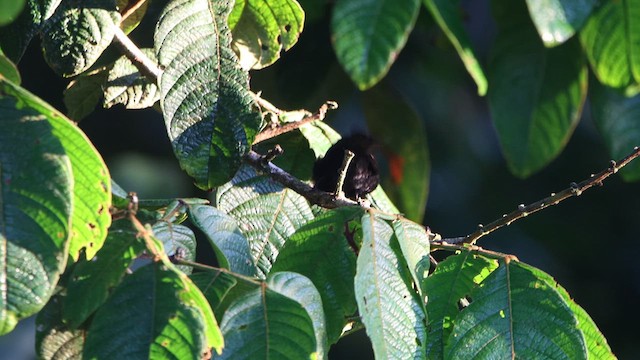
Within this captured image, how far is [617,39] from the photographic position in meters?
2.76

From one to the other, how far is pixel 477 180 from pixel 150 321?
11.6 feet

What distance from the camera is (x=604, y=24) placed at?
2.76 m

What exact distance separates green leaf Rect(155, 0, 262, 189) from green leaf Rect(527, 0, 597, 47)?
3.39 feet

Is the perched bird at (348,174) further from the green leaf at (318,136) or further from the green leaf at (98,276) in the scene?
the green leaf at (98,276)

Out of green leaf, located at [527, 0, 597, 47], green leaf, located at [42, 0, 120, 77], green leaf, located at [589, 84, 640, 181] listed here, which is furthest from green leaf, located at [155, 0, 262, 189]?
green leaf, located at [589, 84, 640, 181]

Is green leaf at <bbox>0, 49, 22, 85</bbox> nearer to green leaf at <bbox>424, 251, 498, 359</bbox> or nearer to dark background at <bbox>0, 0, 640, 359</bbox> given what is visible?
green leaf at <bbox>424, 251, 498, 359</bbox>

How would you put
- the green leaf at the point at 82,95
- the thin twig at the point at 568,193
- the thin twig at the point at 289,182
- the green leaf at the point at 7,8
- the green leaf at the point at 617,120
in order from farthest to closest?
the green leaf at the point at 617,120 < the green leaf at the point at 82,95 < the thin twig at the point at 289,182 < the thin twig at the point at 568,193 < the green leaf at the point at 7,8

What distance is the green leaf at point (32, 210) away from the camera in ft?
3.46

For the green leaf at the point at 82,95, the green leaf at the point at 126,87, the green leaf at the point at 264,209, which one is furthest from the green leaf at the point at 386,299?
the green leaf at the point at 82,95

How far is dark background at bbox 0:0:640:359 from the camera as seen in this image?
3805mm

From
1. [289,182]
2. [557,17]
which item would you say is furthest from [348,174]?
[557,17]

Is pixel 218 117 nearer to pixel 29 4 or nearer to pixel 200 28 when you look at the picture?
pixel 200 28

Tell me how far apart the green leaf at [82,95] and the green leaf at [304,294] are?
897 millimetres

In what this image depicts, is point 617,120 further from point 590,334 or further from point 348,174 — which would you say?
point 590,334
